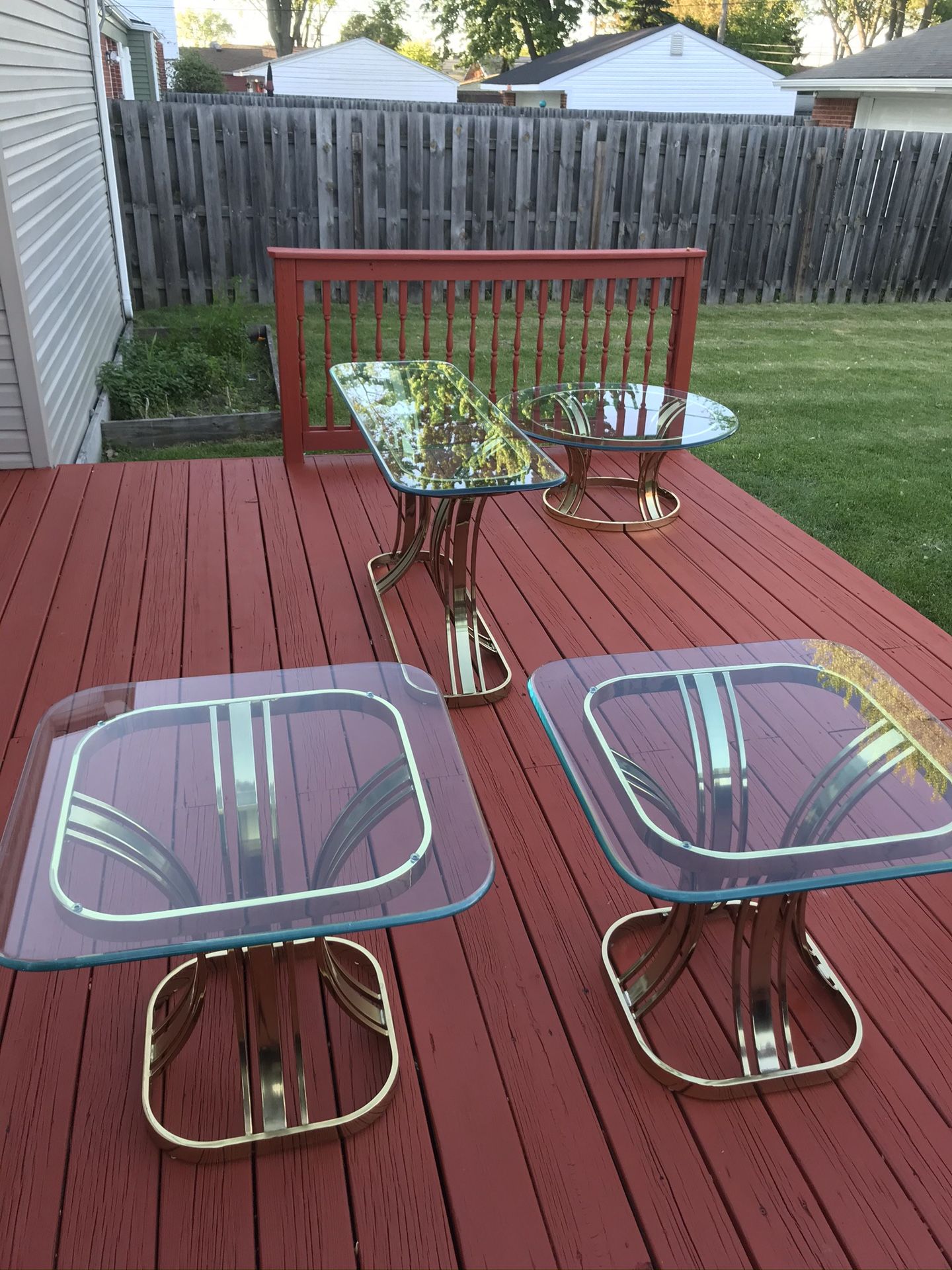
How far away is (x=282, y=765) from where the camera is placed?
1.56 metres

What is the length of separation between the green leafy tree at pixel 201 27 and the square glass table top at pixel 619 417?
2435 inches

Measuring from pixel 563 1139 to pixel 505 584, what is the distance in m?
1.98

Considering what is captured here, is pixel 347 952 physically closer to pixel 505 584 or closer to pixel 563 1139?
pixel 563 1139

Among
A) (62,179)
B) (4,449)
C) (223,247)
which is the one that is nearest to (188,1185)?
(4,449)

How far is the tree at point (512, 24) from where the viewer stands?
34406mm

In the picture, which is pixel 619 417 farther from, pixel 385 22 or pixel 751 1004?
pixel 385 22

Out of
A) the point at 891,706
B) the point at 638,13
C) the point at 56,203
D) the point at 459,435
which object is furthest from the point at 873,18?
the point at 891,706

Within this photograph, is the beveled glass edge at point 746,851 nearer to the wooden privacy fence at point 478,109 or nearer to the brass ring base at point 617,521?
the brass ring base at point 617,521

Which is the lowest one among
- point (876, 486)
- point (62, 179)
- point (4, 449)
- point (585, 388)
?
point (876, 486)

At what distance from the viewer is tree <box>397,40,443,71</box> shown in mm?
44656

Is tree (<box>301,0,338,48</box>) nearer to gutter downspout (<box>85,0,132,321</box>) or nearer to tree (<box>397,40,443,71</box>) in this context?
tree (<box>397,40,443,71</box>)

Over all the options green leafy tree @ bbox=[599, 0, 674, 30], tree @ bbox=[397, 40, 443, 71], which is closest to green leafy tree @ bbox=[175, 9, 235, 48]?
tree @ bbox=[397, 40, 443, 71]

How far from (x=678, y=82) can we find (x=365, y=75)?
27.6ft

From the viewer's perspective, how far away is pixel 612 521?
146 inches
